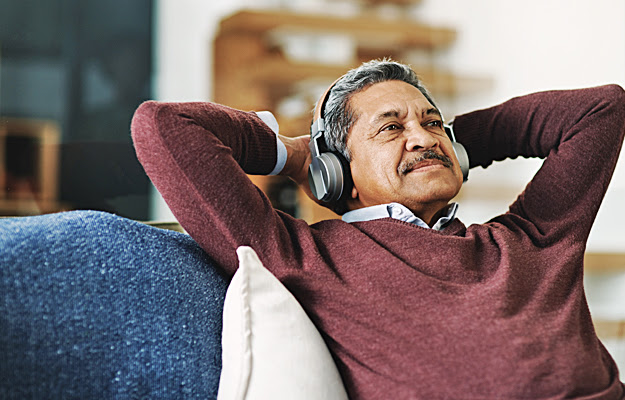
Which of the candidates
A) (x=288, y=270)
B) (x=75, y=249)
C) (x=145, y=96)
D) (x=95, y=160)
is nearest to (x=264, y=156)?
(x=288, y=270)

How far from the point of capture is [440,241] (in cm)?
122

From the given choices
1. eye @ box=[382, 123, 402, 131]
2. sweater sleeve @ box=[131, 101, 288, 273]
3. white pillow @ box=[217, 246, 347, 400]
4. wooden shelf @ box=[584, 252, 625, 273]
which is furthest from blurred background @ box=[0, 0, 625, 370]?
white pillow @ box=[217, 246, 347, 400]

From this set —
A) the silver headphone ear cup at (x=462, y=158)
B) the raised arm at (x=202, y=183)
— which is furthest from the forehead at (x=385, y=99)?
the raised arm at (x=202, y=183)

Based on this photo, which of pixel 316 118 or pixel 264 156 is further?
pixel 316 118

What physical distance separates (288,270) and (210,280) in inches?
5.1

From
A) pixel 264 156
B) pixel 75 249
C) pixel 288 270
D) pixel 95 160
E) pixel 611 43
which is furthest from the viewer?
pixel 95 160

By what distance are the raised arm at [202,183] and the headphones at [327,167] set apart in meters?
0.21

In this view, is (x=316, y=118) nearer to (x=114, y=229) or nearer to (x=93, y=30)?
(x=114, y=229)

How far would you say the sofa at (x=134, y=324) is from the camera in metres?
0.91

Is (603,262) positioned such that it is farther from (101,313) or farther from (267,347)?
(101,313)

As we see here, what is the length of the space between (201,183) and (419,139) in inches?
19.0

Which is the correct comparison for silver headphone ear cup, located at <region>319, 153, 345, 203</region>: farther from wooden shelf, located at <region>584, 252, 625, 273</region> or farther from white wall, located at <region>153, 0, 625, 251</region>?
wooden shelf, located at <region>584, 252, 625, 273</region>

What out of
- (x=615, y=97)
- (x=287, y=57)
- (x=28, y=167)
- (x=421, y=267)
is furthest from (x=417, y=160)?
(x=28, y=167)

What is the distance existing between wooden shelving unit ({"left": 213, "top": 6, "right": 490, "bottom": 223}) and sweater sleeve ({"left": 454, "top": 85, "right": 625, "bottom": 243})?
2429 millimetres
